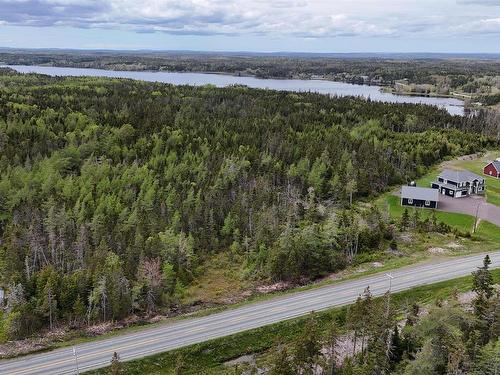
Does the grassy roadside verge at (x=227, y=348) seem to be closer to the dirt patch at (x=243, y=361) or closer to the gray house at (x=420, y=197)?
the dirt patch at (x=243, y=361)

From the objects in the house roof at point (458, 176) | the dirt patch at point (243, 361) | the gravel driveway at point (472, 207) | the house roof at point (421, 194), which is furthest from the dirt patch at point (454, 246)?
the dirt patch at point (243, 361)

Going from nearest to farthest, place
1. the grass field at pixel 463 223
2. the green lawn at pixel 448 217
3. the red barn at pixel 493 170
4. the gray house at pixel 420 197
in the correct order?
the grass field at pixel 463 223 → the green lawn at pixel 448 217 → the gray house at pixel 420 197 → the red barn at pixel 493 170

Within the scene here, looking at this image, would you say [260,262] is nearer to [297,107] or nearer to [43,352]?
[43,352]

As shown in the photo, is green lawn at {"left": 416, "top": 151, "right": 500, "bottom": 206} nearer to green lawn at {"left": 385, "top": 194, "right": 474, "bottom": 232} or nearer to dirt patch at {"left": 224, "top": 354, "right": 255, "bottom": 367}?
green lawn at {"left": 385, "top": 194, "right": 474, "bottom": 232}

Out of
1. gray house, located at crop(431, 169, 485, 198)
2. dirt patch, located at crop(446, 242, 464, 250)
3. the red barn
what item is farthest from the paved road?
the red barn

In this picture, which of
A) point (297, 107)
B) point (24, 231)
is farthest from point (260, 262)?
point (297, 107)

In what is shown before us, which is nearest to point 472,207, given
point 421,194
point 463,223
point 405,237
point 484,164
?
point 463,223

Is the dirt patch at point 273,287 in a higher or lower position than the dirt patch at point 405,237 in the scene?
lower
